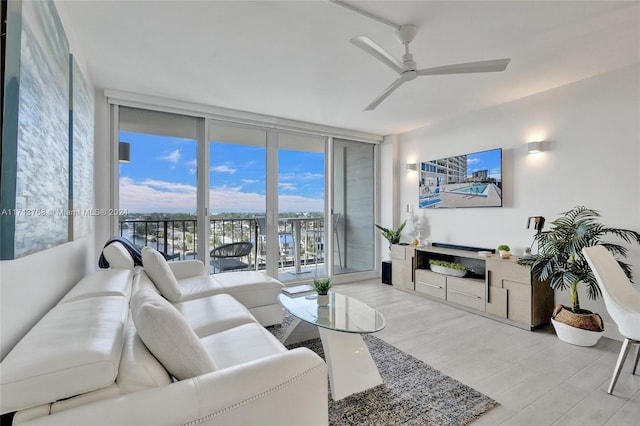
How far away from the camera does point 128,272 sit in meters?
2.24

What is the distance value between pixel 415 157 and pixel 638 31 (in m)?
2.80

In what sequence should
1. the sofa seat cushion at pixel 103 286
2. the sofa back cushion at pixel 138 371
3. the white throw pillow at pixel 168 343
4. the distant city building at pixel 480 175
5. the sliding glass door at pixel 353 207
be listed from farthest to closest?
the sliding glass door at pixel 353 207
the distant city building at pixel 480 175
the sofa seat cushion at pixel 103 286
the white throw pillow at pixel 168 343
the sofa back cushion at pixel 138 371

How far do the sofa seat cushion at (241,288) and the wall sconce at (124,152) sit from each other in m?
1.64

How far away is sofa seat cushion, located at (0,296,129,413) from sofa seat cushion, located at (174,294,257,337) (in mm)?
793

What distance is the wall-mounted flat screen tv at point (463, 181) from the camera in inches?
147

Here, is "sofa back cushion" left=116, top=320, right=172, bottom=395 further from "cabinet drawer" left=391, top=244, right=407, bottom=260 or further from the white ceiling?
"cabinet drawer" left=391, top=244, right=407, bottom=260

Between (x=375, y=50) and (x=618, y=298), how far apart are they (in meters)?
2.42

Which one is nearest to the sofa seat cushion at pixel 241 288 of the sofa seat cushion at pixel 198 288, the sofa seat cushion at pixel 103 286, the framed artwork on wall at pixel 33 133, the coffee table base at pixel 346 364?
the sofa seat cushion at pixel 198 288

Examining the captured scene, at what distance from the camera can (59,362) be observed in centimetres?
89

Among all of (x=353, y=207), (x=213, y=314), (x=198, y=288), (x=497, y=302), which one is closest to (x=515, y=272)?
(x=497, y=302)

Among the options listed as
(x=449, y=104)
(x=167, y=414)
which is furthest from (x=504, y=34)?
(x=167, y=414)

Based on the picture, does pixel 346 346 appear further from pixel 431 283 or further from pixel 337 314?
pixel 431 283

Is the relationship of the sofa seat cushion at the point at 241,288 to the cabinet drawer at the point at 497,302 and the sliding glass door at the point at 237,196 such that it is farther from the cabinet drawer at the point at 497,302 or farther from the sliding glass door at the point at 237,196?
the cabinet drawer at the point at 497,302

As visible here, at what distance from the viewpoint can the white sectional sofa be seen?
86 centimetres
